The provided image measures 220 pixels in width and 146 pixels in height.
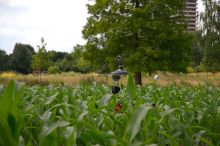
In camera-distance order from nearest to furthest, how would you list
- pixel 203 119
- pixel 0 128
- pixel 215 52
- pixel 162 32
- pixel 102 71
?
1. pixel 0 128
2. pixel 203 119
3. pixel 162 32
4. pixel 102 71
5. pixel 215 52

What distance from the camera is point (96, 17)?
2423 centimetres

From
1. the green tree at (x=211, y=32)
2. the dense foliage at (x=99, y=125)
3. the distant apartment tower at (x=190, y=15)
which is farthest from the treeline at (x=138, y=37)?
the dense foliage at (x=99, y=125)

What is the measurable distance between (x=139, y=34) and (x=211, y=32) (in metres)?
14.5

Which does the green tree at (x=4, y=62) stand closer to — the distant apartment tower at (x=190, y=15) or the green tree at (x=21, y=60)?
the green tree at (x=21, y=60)

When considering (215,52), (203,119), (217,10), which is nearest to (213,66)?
(215,52)

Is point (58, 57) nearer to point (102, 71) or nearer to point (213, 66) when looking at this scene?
point (213, 66)

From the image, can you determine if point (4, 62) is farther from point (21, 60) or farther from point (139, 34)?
point (139, 34)

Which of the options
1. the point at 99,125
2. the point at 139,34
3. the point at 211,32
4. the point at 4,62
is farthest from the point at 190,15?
the point at 99,125

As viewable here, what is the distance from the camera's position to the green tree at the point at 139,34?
2150 cm

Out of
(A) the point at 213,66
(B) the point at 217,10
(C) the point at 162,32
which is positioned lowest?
(A) the point at 213,66

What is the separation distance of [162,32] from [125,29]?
7.03 feet

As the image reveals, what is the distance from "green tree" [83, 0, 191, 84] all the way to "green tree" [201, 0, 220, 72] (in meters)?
11.7

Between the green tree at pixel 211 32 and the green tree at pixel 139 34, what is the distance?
11651mm

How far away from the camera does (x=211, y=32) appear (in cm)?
3547
